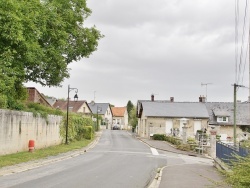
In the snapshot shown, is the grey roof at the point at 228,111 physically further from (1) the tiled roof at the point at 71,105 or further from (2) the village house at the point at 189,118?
(1) the tiled roof at the point at 71,105

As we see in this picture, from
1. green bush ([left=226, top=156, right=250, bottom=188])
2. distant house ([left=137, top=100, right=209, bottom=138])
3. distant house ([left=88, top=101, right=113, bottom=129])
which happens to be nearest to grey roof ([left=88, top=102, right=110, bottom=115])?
distant house ([left=88, top=101, right=113, bottom=129])

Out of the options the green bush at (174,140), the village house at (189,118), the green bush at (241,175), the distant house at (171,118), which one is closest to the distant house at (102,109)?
the village house at (189,118)

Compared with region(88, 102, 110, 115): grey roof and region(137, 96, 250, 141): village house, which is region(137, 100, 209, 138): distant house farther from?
region(88, 102, 110, 115): grey roof

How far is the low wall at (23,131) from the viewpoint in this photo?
20844mm

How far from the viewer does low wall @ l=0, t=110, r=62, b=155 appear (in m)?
20.8

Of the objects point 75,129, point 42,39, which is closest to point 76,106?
point 75,129

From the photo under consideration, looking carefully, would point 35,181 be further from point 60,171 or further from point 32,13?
point 32,13

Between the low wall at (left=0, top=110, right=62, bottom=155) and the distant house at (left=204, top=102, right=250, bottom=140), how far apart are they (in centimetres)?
3318

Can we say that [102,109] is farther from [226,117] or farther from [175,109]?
[226,117]

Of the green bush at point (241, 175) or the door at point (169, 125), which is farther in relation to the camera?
the door at point (169, 125)

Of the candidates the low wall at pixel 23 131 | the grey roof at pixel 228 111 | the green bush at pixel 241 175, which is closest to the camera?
the green bush at pixel 241 175

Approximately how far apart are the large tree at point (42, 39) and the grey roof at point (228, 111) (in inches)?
1397

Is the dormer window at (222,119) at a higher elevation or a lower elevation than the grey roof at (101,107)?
lower

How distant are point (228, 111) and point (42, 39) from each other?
44093 mm
